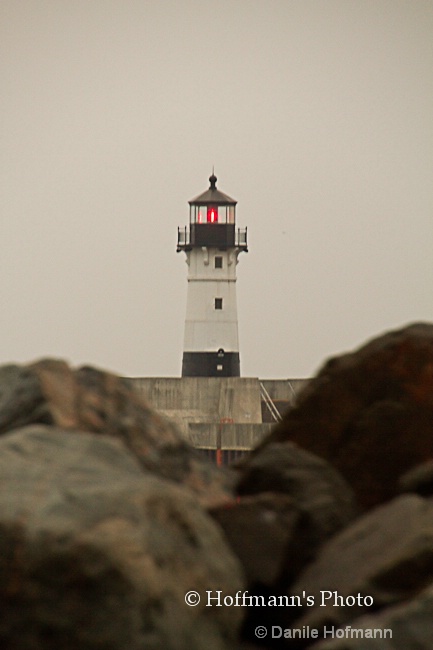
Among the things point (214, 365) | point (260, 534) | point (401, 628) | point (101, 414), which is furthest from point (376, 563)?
point (214, 365)

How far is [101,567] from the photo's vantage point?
337cm

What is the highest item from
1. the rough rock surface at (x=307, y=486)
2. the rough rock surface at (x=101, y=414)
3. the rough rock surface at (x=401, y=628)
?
the rough rock surface at (x=101, y=414)

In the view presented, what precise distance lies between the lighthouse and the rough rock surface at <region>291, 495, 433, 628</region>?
40.0 metres

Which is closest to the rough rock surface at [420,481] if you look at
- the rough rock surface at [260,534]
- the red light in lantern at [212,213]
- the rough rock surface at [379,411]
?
the rough rock surface at [379,411]

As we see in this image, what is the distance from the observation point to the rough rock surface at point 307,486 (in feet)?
14.6

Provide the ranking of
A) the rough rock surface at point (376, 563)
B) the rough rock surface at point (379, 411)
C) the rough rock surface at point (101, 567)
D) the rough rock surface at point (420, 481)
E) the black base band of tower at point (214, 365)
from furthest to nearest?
the black base band of tower at point (214, 365), the rough rock surface at point (379, 411), the rough rock surface at point (420, 481), the rough rock surface at point (376, 563), the rough rock surface at point (101, 567)

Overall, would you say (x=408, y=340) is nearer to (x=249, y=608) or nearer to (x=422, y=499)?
(x=422, y=499)

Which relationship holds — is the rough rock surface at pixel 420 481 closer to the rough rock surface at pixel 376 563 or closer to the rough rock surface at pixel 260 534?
the rough rock surface at pixel 376 563

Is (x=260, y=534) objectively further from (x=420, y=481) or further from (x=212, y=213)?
(x=212, y=213)

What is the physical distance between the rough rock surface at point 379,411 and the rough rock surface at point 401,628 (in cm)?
157

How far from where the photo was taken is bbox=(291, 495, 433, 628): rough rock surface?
3883 millimetres

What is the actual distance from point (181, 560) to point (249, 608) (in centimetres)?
58

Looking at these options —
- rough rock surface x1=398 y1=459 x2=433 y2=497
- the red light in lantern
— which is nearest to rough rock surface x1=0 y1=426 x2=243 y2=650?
rough rock surface x1=398 y1=459 x2=433 y2=497

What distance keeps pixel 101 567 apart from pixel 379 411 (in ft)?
6.51
